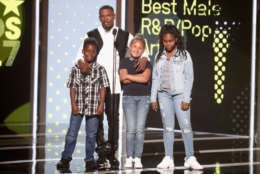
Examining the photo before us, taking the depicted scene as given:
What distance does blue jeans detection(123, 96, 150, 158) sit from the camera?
153 inches

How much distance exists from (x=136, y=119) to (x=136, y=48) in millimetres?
650

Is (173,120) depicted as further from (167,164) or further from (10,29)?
(10,29)

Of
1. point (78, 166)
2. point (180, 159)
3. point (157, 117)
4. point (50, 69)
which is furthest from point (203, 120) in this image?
point (78, 166)

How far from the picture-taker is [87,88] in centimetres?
388

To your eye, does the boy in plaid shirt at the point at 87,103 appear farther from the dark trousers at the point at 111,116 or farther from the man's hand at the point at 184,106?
the man's hand at the point at 184,106

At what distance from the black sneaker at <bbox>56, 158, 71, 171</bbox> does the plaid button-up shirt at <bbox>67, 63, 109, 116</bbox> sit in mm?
463

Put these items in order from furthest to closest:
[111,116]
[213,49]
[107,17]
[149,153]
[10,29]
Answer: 1. [10,29]
2. [213,49]
3. [149,153]
4. [107,17]
5. [111,116]

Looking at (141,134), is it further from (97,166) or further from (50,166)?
(50,166)

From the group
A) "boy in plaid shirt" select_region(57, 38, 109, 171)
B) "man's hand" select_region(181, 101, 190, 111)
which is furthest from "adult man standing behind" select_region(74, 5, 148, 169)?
"man's hand" select_region(181, 101, 190, 111)

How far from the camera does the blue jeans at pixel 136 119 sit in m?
3.90

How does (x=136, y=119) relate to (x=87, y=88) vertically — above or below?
below

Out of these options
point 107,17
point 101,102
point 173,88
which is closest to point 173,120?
point 173,88

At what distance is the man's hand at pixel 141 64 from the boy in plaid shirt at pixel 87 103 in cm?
32

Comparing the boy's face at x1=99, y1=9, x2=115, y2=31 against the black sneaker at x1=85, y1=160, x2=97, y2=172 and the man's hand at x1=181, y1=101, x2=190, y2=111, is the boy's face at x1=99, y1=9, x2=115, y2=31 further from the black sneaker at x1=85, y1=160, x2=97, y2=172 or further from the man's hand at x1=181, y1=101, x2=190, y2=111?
the black sneaker at x1=85, y1=160, x2=97, y2=172
